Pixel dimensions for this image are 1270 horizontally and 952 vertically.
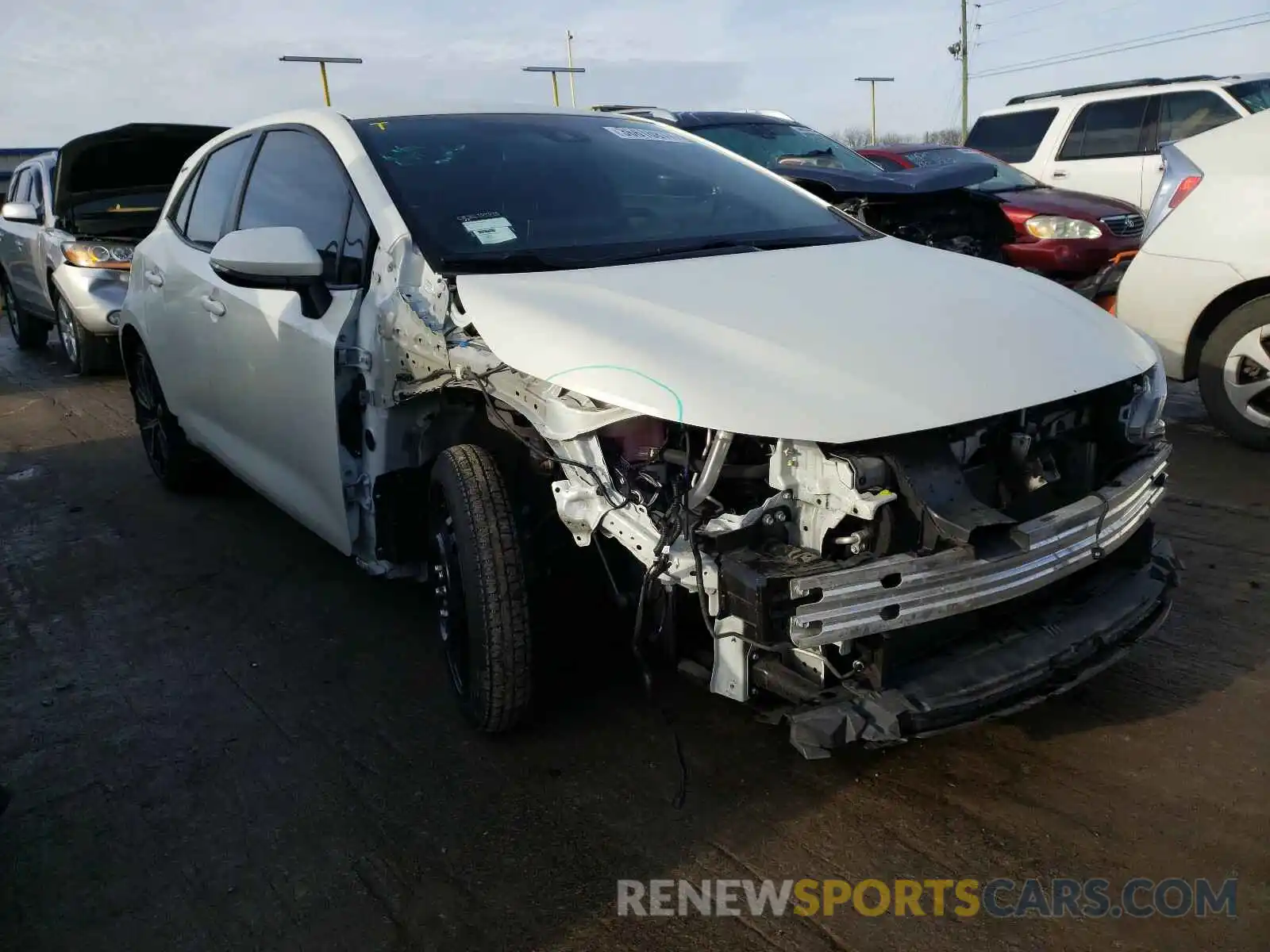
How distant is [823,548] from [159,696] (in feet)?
7.41

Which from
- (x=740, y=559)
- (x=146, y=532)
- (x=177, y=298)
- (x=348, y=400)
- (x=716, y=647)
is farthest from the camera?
(x=146, y=532)

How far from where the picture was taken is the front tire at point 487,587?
2.77 meters

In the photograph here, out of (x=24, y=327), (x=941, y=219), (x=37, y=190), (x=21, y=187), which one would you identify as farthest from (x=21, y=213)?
(x=941, y=219)

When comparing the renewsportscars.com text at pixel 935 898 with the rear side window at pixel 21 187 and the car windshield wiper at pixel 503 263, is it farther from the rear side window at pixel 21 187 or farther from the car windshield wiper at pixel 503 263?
the rear side window at pixel 21 187

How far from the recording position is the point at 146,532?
195 inches

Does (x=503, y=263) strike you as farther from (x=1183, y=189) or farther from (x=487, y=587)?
(x=1183, y=189)

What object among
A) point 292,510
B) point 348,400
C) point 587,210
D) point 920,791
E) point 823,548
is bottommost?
point 920,791

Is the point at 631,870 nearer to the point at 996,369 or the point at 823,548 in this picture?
the point at 823,548

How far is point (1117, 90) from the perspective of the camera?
1050cm

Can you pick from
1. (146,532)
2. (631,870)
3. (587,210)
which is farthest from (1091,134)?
(631,870)

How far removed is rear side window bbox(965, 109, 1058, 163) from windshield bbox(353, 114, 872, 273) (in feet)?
26.4

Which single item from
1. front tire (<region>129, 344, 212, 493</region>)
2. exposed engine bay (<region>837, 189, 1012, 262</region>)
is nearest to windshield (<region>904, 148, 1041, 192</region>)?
exposed engine bay (<region>837, 189, 1012, 262</region>)

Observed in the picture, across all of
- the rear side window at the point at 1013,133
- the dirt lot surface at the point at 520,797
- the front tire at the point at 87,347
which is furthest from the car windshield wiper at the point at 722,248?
the rear side window at the point at 1013,133

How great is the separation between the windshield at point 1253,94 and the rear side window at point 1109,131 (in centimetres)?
76
